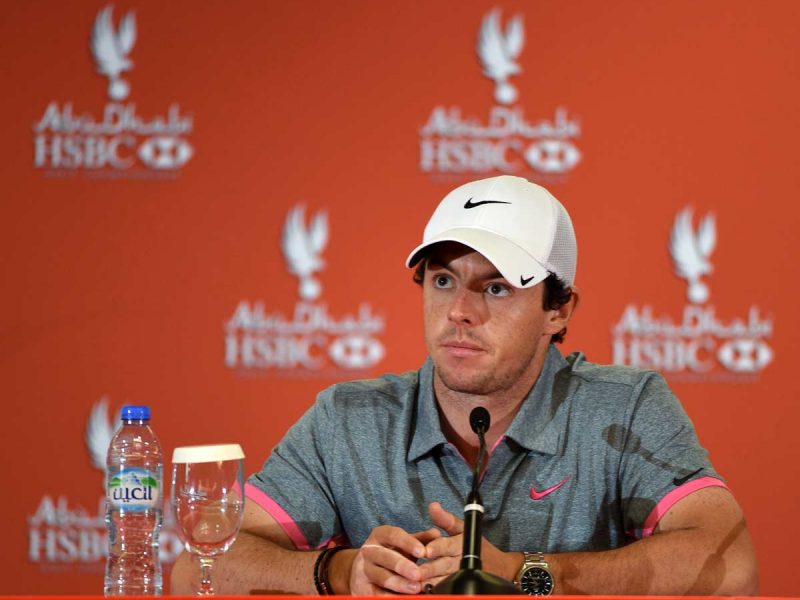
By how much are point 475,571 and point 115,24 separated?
2.49m

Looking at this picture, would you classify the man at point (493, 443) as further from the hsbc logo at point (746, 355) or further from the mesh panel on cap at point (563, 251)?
the hsbc logo at point (746, 355)

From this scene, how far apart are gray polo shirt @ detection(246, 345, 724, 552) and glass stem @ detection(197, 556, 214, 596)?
19cm

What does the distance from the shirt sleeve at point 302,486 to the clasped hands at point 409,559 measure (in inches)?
11.3

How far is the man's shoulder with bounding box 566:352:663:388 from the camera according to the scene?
194cm

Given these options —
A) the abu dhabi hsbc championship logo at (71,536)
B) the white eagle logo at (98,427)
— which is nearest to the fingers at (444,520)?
the abu dhabi hsbc championship logo at (71,536)

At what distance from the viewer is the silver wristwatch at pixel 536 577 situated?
158 centimetres

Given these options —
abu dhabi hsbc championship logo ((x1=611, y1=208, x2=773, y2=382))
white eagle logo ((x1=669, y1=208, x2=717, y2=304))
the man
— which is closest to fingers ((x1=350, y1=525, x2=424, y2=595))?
the man

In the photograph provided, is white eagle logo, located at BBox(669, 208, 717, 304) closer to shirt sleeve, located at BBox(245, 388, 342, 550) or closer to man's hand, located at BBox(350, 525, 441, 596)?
shirt sleeve, located at BBox(245, 388, 342, 550)

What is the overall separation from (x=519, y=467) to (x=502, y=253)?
37cm


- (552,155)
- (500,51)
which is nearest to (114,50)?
(500,51)

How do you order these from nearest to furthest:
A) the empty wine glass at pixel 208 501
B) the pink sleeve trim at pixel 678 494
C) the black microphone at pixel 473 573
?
the black microphone at pixel 473 573 → the empty wine glass at pixel 208 501 → the pink sleeve trim at pixel 678 494

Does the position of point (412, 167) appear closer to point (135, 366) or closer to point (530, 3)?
point (530, 3)

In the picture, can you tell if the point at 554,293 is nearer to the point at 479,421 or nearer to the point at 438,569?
the point at 479,421

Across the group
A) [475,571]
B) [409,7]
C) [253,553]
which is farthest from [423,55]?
[475,571]
